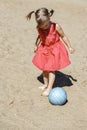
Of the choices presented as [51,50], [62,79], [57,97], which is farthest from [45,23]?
[62,79]

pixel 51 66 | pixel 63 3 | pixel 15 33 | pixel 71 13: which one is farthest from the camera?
pixel 63 3

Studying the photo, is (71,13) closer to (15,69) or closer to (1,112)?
(15,69)

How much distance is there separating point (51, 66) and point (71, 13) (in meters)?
5.65

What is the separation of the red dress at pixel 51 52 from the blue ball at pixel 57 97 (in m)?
0.38

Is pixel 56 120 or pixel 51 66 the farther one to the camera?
pixel 51 66

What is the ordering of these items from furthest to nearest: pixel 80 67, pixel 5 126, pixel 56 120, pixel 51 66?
pixel 80 67, pixel 51 66, pixel 56 120, pixel 5 126

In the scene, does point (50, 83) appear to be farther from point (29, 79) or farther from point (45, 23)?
point (45, 23)

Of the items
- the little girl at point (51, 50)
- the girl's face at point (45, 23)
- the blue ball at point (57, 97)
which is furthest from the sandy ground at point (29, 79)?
the girl's face at point (45, 23)

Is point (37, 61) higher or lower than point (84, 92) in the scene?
higher

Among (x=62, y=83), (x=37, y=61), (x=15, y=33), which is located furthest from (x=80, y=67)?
(x=15, y=33)

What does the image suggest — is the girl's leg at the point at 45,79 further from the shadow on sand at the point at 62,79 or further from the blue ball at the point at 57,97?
the blue ball at the point at 57,97

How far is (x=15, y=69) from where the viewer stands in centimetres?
809

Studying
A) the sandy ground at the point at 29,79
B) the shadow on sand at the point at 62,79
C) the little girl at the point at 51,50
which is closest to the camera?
the sandy ground at the point at 29,79

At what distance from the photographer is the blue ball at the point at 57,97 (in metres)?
6.79
